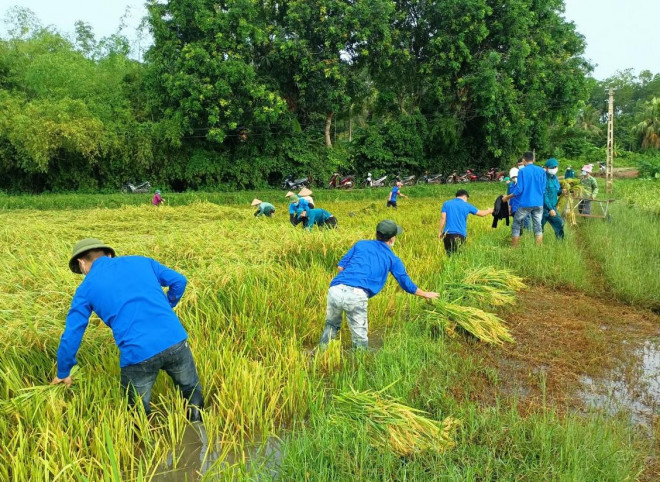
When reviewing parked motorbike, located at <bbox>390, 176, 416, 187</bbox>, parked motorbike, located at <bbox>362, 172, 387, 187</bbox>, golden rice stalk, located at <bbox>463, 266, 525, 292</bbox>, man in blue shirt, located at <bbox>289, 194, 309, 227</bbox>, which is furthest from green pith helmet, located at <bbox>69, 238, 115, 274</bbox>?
parked motorbike, located at <bbox>390, 176, 416, 187</bbox>

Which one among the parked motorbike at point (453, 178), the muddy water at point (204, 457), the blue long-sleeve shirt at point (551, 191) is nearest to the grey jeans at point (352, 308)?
the muddy water at point (204, 457)

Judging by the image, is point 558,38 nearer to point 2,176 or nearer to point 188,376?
point 188,376

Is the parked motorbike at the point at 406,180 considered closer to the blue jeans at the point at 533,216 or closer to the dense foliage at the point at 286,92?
the dense foliage at the point at 286,92

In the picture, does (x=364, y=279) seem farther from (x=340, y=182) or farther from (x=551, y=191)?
(x=340, y=182)

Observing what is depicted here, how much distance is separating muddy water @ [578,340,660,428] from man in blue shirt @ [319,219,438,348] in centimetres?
121

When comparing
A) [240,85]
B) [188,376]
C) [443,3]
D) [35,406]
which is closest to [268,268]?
[188,376]

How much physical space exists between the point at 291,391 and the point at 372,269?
3.63ft

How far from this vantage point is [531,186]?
619 cm

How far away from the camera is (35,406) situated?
2369mm

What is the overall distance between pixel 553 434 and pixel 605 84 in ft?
177

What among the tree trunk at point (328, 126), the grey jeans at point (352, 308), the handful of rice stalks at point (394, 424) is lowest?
the handful of rice stalks at point (394, 424)

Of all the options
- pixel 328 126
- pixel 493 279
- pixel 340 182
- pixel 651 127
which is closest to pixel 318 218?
pixel 493 279

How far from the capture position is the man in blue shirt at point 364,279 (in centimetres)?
335

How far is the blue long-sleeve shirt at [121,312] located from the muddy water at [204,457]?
1.89 ft
